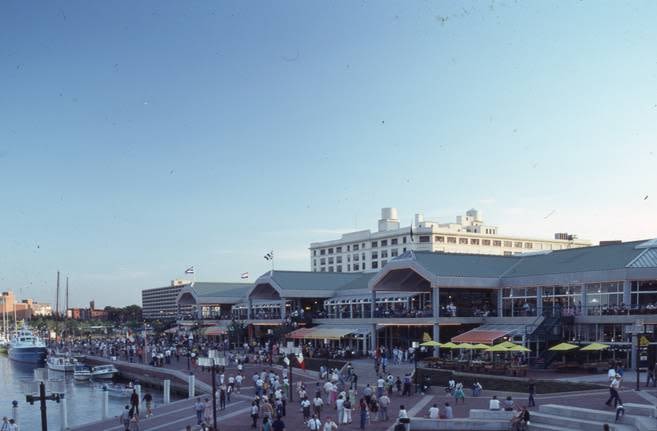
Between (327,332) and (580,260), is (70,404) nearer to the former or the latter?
(327,332)

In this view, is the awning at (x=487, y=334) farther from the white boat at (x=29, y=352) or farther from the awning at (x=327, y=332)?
the white boat at (x=29, y=352)

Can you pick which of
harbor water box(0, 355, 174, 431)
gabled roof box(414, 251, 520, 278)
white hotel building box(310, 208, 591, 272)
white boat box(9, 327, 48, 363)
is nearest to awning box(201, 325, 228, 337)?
harbor water box(0, 355, 174, 431)

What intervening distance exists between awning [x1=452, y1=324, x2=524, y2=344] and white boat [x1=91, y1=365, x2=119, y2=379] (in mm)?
36661

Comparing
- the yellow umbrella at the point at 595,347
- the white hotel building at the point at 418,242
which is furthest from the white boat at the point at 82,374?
the white hotel building at the point at 418,242

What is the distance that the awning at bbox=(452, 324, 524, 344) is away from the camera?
1885 inches

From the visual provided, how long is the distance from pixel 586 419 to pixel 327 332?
3635 centimetres

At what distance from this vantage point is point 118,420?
3738 cm

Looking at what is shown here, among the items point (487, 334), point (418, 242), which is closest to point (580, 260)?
point (487, 334)

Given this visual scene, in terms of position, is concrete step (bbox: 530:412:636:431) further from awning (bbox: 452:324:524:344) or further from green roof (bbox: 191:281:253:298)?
green roof (bbox: 191:281:253:298)

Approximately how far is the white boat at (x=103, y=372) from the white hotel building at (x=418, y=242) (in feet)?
232

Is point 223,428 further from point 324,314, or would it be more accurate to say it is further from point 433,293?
point 324,314

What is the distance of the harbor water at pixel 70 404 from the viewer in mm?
43875

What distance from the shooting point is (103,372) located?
227 ft

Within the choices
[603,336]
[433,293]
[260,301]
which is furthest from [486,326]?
[260,301]
